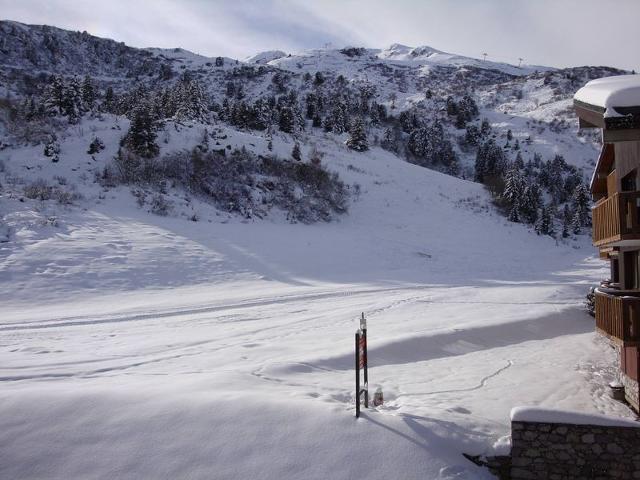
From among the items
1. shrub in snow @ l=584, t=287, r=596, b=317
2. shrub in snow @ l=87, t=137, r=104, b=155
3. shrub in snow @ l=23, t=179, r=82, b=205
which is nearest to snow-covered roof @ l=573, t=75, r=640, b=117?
shrub in snow @ l=584, t=287, r=596, b=317

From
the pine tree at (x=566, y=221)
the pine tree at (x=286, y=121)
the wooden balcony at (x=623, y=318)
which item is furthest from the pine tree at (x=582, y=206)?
the wooden balcony at (x=623, y=318)

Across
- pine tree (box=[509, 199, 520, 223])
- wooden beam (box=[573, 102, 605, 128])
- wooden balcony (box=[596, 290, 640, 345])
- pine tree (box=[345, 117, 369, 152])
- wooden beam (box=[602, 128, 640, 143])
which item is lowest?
wooden balcony (box=[596, 290, 640, 345])

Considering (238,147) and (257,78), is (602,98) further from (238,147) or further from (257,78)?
(257,78)

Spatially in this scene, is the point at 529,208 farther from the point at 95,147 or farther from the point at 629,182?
the point at 95,147

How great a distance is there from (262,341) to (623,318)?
7151 millimetres

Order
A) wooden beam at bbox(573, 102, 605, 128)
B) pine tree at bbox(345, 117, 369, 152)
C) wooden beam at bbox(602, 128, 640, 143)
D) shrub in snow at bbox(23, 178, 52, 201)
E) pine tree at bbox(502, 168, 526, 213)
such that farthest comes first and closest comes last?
1. pine tree at bbox(345, 117, 369, 152)
2. pine tree at bbox(502, 168, 526, 213)
3. shrub in snow at bbox(23, 178, 52, 201)
4. wooden beam at bbox(573, 102, 605, 128)
5. wooden beam at bbox(602, 128, 640, 143)

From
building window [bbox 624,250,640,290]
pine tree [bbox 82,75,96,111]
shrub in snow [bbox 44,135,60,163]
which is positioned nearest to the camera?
building window [bbox 624,250,640,290]

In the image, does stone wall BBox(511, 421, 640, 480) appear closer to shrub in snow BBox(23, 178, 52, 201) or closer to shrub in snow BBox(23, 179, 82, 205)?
shrub in snow BBox(23, 179, 82, 205)

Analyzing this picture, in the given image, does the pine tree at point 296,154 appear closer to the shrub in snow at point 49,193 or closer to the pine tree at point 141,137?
the pine tree at point 141,137

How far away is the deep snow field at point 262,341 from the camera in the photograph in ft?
19.4

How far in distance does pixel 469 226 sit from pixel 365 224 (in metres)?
7.19

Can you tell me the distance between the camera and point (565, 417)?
252 inches

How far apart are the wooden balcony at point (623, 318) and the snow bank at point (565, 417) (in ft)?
5.30

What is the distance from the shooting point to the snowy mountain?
608 cm
